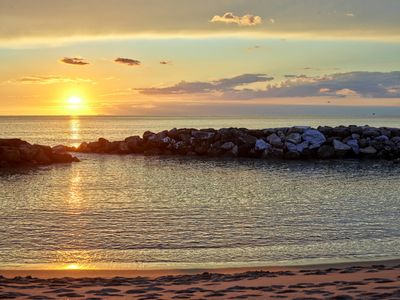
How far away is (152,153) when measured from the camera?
49906 millimetres

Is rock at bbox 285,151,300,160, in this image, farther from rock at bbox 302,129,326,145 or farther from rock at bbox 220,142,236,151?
rock at bbox 220,142,236,151

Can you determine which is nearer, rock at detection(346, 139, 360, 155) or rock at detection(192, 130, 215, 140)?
rock at detection(346, 139, 360, 155)

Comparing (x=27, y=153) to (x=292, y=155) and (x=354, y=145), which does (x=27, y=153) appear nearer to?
(x=292, y=155)

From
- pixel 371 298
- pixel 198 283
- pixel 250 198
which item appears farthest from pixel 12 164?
pixel 371 298

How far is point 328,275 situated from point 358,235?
18.5 ft

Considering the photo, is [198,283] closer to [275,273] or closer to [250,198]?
[275,273]

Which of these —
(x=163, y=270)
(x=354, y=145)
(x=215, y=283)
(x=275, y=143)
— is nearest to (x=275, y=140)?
(x=275, y=143)

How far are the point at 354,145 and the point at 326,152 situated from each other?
3.01m

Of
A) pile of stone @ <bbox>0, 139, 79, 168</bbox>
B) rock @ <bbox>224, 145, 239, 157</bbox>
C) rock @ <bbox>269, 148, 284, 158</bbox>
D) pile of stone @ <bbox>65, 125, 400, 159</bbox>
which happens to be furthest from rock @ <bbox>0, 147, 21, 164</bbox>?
rock @ <bbox>269, 148, 284, 158</bbox>

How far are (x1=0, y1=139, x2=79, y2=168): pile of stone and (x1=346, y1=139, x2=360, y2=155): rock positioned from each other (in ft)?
73.9

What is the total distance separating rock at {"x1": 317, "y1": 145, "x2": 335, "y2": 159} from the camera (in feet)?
149

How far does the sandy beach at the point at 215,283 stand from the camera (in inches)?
398

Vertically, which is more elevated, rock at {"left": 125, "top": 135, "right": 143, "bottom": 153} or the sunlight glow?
rock at {"left": 125, "top": 135, "right": 143, "bottom": 153}

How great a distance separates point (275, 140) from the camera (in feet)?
158
